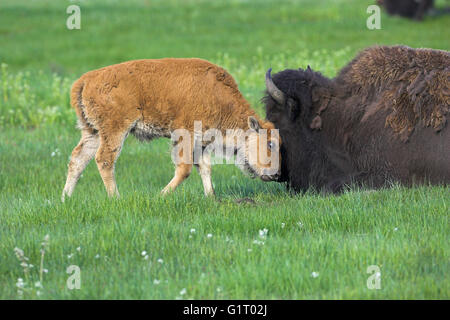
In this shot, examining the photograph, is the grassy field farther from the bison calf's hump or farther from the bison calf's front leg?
the bison calf's hump

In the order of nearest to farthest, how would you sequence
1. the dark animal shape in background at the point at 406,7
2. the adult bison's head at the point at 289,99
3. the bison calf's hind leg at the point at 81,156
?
the bison calf's hind leg at the point at 81,156 < the adult bison's head at the point at 289,99 < the dark animal shape in background at the point at 406,7

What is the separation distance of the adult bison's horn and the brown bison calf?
30 cm

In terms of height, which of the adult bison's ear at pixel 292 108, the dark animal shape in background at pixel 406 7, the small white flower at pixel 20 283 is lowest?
the small white flower at pixel 20 283

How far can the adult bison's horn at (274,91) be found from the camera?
767 cm

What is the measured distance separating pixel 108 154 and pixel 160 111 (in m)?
0.71

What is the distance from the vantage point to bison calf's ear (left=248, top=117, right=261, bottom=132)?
7629 mm

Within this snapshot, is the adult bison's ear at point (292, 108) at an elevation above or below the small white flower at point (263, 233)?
above

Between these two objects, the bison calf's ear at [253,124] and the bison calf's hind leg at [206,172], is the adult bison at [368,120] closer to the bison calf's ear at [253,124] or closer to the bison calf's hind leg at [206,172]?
the bison calf's ear at [253,124]

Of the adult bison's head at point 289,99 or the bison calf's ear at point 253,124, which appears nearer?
the bison calf's ear at point 253,124

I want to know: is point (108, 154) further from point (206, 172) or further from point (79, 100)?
point (206, 172)

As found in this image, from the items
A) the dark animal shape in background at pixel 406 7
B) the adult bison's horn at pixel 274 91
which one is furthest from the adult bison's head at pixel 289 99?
the dark animal shape in background at pixel 406 7
